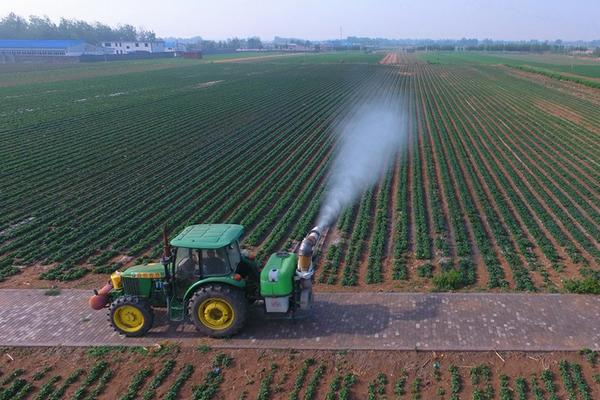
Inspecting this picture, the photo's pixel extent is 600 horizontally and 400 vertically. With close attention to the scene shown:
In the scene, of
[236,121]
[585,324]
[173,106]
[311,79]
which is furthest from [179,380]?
[311,79]

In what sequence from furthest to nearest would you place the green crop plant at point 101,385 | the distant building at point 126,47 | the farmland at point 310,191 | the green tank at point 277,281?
the distant building at point 126,47
the farmland at point 310,191
the green tank at point 277,281
the green crop plant at point 101,385

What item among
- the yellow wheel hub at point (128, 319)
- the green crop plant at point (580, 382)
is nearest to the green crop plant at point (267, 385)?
the yellow wheel hub at point (128, 319)

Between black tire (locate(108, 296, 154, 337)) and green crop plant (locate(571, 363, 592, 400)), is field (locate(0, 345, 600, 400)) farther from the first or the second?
black tire (locate(108, 296, 154, 337))

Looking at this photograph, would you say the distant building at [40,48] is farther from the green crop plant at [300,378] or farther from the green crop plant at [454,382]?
the green crop plant at [454,382]

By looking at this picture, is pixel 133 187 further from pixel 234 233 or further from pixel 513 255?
pixel 513 255

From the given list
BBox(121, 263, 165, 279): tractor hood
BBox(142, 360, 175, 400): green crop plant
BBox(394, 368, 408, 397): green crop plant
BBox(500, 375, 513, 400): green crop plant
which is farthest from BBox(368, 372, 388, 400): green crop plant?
BBox(121, 263, 165, 279): tractor hood
